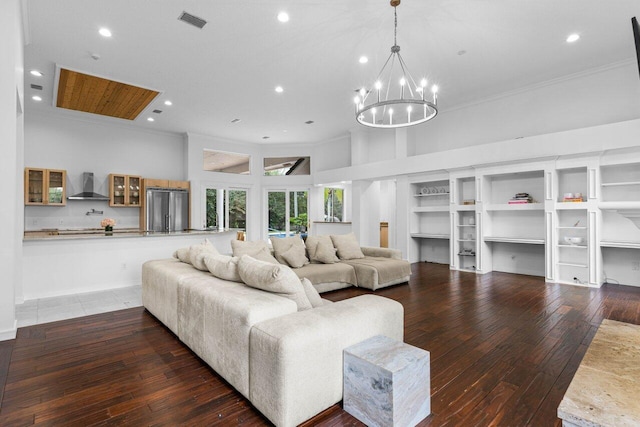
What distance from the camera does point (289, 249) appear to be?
5.01m

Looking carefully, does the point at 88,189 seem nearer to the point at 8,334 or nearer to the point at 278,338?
the point at 8,334

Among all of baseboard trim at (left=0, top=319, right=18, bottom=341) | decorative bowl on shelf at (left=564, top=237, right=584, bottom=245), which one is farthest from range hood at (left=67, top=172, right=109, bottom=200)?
decorative bowl on shelf at (left=564, top=237, right=584, bottom=245)

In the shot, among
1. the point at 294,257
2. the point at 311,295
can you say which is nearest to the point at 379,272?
the point at 294,257

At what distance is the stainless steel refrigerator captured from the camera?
7594 mm

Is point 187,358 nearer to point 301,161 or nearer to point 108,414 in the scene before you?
point 108,414

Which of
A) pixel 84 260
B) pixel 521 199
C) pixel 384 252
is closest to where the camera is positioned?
pixel 84 260

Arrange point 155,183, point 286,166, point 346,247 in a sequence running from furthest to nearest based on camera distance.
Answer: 1. point 286,166
2. point 155,183
3. point 346,247

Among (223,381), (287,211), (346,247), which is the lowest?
(223,381)

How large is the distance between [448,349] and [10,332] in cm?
408

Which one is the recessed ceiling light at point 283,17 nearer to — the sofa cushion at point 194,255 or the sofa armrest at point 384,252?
the sofa cushion at point 194,255

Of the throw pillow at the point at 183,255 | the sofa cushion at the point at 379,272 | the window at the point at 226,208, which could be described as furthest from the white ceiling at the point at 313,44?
the window at the point at 226,208

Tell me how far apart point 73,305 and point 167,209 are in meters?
3.91

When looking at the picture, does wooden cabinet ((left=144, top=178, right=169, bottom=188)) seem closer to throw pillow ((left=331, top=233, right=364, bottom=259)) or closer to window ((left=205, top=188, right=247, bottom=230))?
window ((left=205, top=188, right=247, bottom=230))

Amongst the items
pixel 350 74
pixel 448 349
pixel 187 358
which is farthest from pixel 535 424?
→ pixel 350 74
